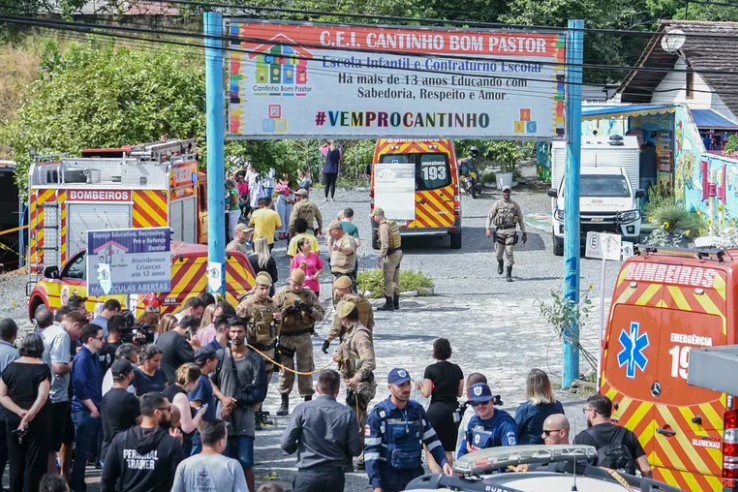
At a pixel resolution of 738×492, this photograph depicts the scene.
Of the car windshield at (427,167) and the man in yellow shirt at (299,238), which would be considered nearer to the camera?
the man in yellow shirt at (299,238)

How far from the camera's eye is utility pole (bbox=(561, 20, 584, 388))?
15.9 meters

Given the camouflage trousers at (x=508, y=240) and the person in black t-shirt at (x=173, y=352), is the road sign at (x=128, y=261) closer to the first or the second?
the person in black t-shirt at (x=173, y=352)

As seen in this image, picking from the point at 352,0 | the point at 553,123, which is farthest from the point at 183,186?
the point at 352,0

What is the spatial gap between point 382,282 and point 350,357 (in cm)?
1069

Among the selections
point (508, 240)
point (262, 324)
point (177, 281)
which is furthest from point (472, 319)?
point (262, 324)

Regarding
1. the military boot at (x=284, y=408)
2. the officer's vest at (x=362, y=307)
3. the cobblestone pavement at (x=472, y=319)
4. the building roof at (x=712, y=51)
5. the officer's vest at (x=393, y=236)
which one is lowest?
the military boot at (x=284, y=408)

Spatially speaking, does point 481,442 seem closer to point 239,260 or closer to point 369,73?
point 369,73

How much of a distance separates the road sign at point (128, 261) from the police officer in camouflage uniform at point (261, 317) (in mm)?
1374

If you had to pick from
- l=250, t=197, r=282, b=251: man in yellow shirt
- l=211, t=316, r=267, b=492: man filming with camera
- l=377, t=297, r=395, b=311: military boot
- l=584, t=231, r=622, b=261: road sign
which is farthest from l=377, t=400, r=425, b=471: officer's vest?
l=250, t=197, r=282, b=251: man in yellow shirt

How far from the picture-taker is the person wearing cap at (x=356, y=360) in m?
11.7

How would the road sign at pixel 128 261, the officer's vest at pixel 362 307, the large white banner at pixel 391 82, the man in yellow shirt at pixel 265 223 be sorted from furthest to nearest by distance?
1. the man in yellow shirt at pixel 265 223
2. the large white banner at pixel 391 82
3. the road sign at pixel 128 261
4. the officer's vest at pixel 362 307

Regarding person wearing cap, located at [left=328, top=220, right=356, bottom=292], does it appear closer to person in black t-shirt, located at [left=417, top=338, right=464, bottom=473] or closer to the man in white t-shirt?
person in black t-shirt, located at [left=417, top=338, right=464, bottom=473]

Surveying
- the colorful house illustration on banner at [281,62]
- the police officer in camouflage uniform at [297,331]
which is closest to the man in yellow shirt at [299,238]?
the colorful house illustration on banner at [281,62]

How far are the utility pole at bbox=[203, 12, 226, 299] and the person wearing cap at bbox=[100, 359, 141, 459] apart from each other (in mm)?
5657
